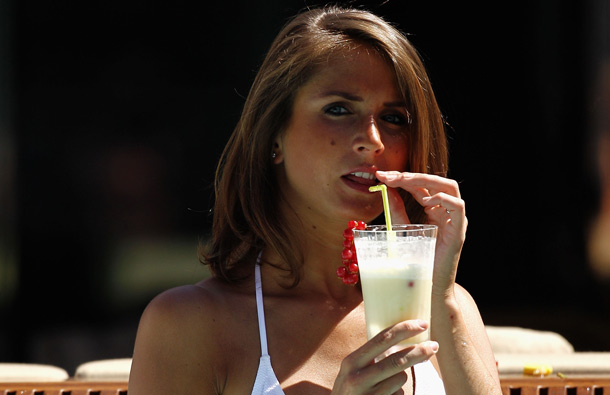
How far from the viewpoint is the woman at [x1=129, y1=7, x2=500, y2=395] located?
255 cm

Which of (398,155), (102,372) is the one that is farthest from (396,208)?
(102,372)

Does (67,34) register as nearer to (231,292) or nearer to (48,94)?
(48,94)

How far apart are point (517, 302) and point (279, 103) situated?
2832 mm

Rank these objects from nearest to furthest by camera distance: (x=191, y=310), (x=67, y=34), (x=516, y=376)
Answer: (x=191, y=310)
(x=516, y=376)
(x=67, y=34)

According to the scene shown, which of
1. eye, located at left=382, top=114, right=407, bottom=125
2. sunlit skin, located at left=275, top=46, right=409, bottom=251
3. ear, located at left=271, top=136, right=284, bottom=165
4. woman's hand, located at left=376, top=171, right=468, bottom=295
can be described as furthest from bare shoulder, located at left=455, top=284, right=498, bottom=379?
ear, located at left=271, top=136, right=284, bottom=165

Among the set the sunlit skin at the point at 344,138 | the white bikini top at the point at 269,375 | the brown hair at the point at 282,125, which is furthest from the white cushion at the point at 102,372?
the sunlit skin at the point at 344,138

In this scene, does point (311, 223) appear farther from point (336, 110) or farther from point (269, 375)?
point (269, 375)

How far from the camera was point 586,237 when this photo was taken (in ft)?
16.5

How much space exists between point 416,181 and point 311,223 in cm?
45

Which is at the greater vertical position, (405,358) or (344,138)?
(344,138)

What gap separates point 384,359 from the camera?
2135 millimetres

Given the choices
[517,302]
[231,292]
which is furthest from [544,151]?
[231,292]

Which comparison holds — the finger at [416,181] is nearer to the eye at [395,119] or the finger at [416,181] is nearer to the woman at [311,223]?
the woman at [311,223]

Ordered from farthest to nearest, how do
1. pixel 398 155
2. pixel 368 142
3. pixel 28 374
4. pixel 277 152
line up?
pixel 28 374 < pixel 277 152 < pixel 398 155 < pixel 368 142
